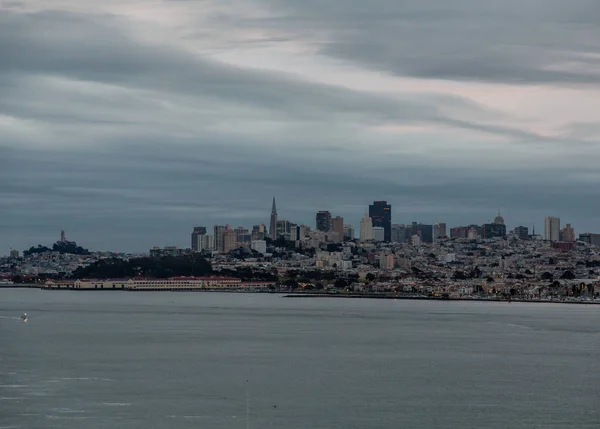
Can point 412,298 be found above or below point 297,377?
above

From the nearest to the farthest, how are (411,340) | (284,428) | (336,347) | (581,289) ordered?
(284,428) < (336,347) < (411,340) < (581,289)

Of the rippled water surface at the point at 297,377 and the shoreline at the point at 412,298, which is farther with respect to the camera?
the shoreline at the point at 412,298

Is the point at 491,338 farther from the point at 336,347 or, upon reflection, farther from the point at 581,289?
the point at 581,289

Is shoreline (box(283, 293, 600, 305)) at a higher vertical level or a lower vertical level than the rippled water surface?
higher

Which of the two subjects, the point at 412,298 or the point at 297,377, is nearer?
Answer: the point at 297,377

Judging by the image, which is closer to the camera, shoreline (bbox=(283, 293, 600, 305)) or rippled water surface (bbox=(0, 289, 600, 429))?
rippled water surface (bbox=(0, 289, 600, 429))

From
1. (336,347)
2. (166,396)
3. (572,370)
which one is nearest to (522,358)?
(572,370)

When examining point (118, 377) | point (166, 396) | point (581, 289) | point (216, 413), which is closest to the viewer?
point (216, 413)

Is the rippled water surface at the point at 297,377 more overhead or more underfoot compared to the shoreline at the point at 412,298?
more underfoot
